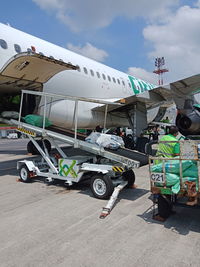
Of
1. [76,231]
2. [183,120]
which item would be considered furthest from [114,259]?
[183,120]

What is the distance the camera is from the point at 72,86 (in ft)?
35.7

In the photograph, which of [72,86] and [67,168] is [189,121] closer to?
[72,86]

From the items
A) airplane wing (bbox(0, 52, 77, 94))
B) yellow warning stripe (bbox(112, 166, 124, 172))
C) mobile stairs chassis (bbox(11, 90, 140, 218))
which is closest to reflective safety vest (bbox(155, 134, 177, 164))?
mobile stairs chassis (bbox(11, 90, 140, 218))

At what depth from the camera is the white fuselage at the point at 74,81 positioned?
29.5 feet

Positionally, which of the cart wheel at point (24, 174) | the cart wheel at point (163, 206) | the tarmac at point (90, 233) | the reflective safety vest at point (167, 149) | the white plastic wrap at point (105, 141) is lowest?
the tarmac at point (90, 233)

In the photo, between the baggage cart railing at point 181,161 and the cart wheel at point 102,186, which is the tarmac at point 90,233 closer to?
the cart wheel at point 102,186

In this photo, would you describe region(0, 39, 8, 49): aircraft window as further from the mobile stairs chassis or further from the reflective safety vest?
the reflective safety vest

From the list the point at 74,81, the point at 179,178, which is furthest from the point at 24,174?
the point at 179,178

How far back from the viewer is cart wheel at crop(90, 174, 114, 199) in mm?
6055

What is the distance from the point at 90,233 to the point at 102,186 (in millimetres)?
2048

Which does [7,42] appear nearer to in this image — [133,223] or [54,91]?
[54,91]

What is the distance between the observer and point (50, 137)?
8.09 m

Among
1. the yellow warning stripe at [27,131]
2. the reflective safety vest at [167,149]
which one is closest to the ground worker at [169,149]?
the reflective safety vest at [167,149]

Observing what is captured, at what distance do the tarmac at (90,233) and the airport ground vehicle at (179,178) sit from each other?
416 millimetres
